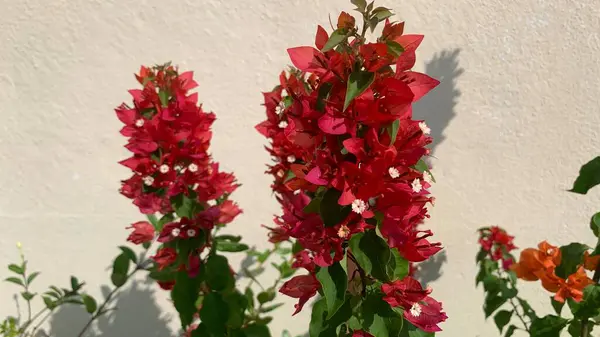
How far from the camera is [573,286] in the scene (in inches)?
36.7

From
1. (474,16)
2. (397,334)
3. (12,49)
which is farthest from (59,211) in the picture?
(474,16)

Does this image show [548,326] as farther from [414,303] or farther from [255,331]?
[255,331]

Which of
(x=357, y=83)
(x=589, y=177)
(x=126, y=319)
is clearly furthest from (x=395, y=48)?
(x=126, y=319)

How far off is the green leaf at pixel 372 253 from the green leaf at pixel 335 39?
9.5 inches

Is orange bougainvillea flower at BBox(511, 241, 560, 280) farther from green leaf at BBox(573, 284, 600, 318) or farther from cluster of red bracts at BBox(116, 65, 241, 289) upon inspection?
cluster of red bracts at BBox(116, 65, 241, 289)

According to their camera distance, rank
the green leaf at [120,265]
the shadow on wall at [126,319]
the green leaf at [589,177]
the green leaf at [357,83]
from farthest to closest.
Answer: the shadow on wall at [126,319] < the green leaf at [120,265] < the green leaf at [589,177] < the green leaf at [357,83]

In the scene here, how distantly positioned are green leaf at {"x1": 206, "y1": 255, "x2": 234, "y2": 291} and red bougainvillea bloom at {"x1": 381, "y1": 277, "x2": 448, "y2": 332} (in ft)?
1.46

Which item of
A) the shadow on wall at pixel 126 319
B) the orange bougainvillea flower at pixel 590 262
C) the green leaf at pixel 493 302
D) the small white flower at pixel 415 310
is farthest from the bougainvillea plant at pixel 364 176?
the shadow on wall at pixel 126 319

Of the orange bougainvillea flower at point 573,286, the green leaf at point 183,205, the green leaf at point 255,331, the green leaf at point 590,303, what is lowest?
the green leaf at point 255,331

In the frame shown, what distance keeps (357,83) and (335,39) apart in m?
0.06

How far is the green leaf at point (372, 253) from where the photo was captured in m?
0.57

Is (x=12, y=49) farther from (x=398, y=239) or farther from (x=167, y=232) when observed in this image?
(x=398, y=239)

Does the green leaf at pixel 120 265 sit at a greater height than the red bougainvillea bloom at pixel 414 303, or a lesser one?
greater

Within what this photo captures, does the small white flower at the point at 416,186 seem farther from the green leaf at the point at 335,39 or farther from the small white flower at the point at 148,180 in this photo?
the small white flower at the point at 148,180
